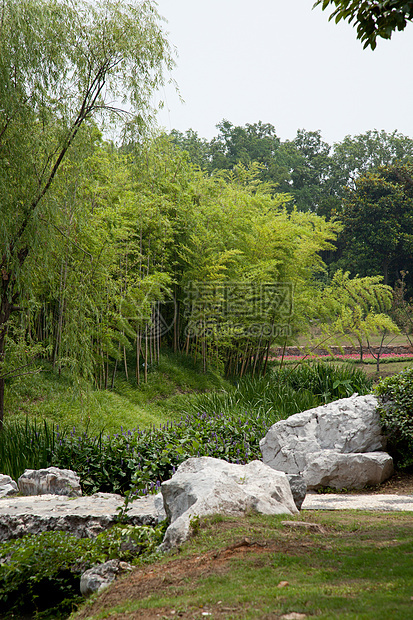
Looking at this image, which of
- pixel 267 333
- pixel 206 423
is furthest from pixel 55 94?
pixel 267 333

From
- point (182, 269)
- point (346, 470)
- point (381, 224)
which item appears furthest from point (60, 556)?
point (381, 224)

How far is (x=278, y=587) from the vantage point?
6.26 feet

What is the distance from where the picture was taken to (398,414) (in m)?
5.31

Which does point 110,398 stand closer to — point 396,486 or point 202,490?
point 396,486

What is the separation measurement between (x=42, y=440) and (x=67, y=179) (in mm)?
2798

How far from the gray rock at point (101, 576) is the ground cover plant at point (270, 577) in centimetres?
12

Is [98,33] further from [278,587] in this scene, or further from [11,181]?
[278,587]

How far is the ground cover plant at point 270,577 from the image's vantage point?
1.75 metres

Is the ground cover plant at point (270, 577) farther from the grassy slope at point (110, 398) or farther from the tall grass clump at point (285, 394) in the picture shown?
the grassy slope at point (110, 398)

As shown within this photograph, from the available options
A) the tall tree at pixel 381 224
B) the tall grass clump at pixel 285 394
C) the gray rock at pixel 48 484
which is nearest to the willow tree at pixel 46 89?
the gray rock at pixel 48 484

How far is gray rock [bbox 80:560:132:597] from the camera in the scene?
7.87 feet

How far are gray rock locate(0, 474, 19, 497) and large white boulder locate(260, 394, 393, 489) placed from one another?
2576 mm

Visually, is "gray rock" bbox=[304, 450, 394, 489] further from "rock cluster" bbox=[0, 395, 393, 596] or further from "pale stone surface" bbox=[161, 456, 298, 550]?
"pale stone surface" bbox=[161, 456, 298, 550]

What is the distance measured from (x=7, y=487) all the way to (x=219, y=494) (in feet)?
7.32
